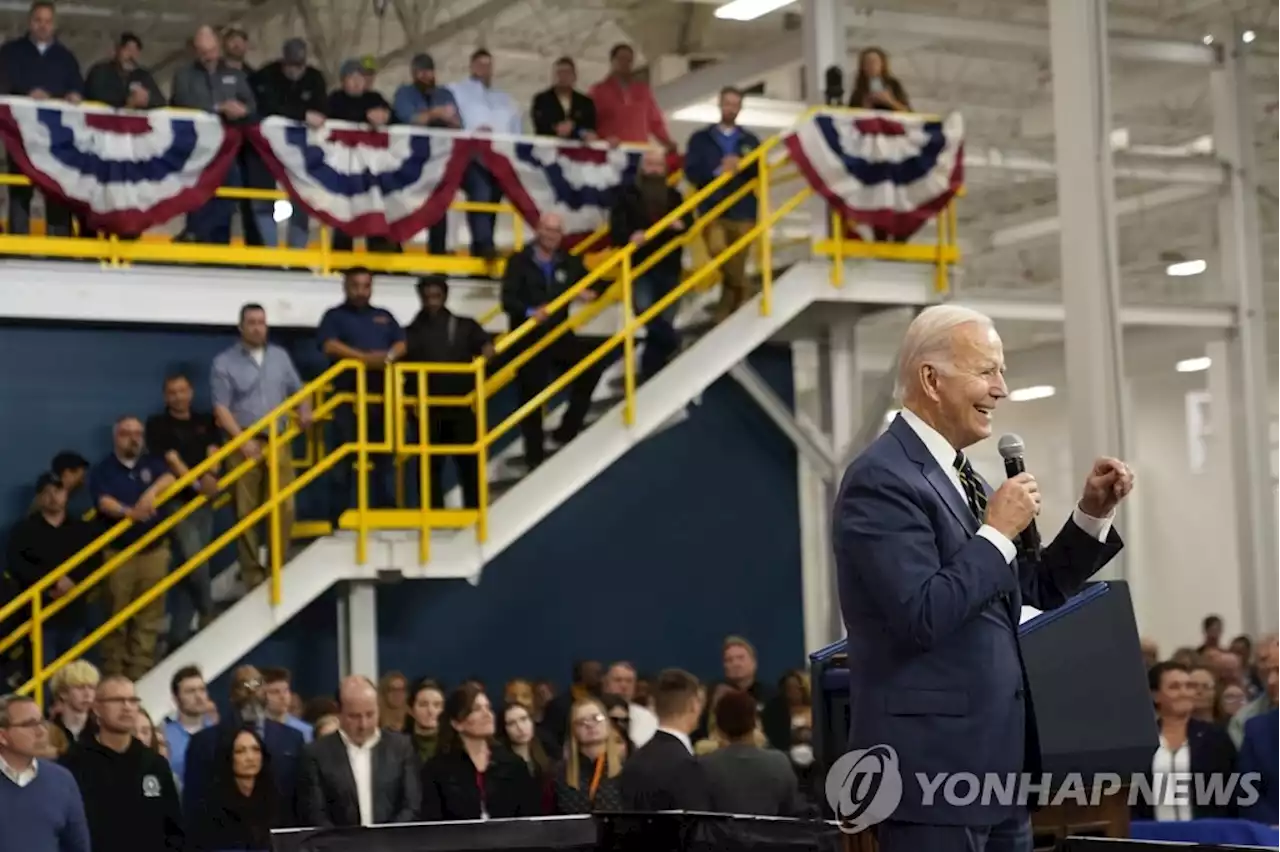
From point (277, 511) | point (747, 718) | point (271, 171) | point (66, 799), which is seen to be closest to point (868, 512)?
point (747, 718)

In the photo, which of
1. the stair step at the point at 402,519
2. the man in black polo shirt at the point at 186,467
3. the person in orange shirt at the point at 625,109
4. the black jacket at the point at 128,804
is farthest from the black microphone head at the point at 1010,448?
the person in orange shirt at the point at 625,109

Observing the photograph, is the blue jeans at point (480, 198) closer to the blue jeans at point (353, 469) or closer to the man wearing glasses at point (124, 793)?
the blue jeans at point (353, 469)

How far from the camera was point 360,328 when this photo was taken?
13.5 metres

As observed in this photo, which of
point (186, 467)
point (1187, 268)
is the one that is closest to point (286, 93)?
point (186, 467)

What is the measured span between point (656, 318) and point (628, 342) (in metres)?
0.69

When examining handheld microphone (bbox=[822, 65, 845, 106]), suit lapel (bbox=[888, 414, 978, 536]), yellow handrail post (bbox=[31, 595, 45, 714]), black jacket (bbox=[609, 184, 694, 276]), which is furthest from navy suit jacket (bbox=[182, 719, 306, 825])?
handheld microphone (bbox=[822, 65, 845, 106])

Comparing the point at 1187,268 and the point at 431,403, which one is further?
the point at 1187,268

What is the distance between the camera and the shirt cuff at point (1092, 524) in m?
4.14

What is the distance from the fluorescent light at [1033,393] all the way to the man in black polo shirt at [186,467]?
17767mm

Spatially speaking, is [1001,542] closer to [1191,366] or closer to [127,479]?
[127,479]

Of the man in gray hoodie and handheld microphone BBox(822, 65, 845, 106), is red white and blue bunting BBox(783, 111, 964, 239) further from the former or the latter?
the man in gray hoodie

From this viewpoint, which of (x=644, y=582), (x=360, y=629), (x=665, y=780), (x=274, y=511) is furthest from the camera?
(x=644, y=582)

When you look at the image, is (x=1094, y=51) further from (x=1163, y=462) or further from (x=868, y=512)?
(x=1163, y=462)

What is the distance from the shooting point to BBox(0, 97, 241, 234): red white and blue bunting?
13.3 m
